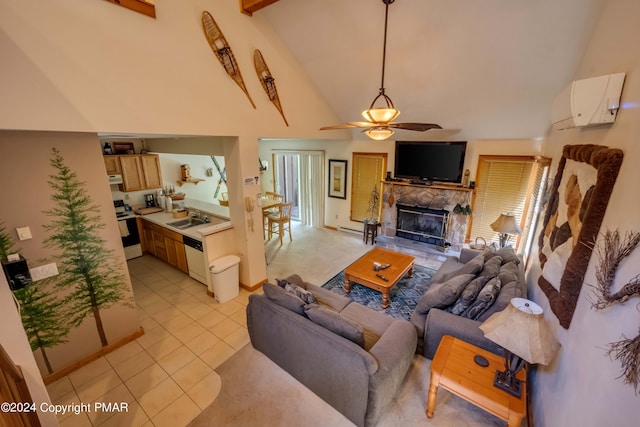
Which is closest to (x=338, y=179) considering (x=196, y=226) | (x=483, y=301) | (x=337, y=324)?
(x=196, y=226)

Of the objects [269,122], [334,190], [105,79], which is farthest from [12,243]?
[334,190]

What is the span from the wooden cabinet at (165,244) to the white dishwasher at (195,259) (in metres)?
0.13

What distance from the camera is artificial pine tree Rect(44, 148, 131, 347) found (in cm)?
250

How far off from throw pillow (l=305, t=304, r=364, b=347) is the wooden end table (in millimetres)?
654

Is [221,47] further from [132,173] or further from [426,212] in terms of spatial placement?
[426,212]

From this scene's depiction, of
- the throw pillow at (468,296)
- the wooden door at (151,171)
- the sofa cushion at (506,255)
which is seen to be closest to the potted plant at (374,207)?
the sofa cushion at (506,255)

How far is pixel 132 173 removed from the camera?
5.04 metres

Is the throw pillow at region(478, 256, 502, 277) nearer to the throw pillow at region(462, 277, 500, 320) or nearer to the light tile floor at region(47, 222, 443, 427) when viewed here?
the throw pillow at region(462, 277, 500, 320)

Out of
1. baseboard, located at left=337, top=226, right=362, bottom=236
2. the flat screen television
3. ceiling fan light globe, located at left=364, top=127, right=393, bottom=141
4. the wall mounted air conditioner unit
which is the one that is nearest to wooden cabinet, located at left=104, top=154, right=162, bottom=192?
baseboard, located at left=337, top=226, right=362, bottom=236

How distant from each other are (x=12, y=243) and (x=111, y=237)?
2.28ft

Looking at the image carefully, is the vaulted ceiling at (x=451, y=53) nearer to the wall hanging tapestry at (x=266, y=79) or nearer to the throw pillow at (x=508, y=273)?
the wall hanging tapestry at (x=266, y=79)

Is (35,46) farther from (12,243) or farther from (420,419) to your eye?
(420,419)

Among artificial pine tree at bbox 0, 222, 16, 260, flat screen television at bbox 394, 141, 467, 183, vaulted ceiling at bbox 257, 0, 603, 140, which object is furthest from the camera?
flat screen television at bbox 394, 141, 467, 183

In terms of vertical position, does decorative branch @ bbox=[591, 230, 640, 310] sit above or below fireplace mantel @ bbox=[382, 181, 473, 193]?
above
